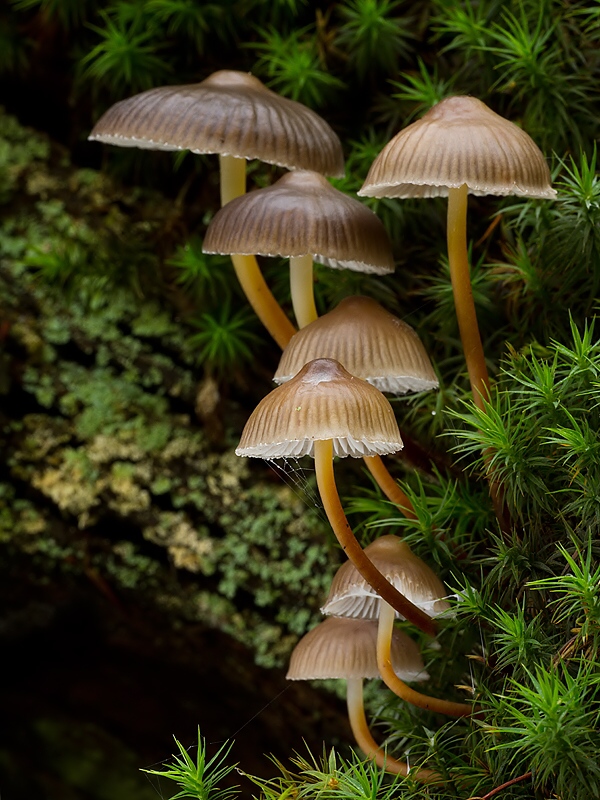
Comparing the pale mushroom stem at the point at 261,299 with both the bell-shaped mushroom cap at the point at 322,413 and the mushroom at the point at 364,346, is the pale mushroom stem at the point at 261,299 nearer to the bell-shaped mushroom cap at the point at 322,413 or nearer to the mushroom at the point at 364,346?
the mushroom at the point at 364,346

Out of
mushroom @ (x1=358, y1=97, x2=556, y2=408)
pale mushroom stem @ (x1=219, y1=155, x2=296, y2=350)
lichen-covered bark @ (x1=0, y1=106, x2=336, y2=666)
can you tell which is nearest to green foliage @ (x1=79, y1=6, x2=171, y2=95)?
lichen-covered bark @ (x1=0, y1=106, x2=336, y2=666)

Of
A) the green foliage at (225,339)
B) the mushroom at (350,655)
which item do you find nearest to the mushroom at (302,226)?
the green foliage at (225,339)

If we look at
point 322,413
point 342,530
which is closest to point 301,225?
point 322,413

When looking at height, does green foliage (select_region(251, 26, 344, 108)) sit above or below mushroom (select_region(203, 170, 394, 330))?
above

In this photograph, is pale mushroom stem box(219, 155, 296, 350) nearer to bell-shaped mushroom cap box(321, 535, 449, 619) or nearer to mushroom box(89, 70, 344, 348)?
mushroom box(89, 70, 344, 348)

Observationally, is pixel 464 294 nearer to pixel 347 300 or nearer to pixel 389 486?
pixel 347 300

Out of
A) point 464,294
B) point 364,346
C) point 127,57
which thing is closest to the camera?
point 364,346

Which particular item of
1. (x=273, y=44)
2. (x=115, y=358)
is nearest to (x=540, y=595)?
(x=115, y=358)
